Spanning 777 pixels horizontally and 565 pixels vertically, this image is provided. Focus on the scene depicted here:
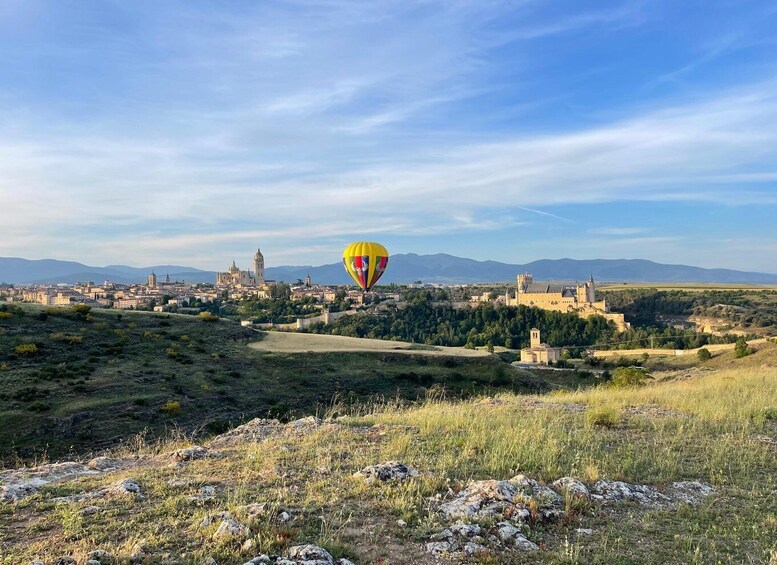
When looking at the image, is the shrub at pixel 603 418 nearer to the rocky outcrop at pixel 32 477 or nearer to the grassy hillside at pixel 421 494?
the grassy hillside at pixel 421 494

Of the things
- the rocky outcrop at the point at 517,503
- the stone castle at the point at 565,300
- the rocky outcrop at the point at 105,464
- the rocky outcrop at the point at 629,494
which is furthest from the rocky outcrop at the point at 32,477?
the stone castle at the point at 565,300

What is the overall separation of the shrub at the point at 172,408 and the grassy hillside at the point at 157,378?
0.05 metres

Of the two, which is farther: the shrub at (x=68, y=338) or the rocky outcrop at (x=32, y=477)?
the shrub at (x=68, y=338)

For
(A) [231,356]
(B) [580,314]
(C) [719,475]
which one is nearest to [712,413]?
(C) [719,475]

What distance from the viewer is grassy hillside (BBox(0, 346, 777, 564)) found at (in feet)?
14.6

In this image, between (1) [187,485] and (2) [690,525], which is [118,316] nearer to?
(1) [187,485]

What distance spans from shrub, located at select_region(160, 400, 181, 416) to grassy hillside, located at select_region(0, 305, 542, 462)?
0.17 feet

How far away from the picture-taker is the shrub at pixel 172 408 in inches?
1063

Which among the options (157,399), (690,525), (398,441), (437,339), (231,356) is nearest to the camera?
(690,525)

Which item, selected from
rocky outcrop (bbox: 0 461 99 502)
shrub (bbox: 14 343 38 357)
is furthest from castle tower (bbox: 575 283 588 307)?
rocky outcrop (bbox: 0 461 99 502)

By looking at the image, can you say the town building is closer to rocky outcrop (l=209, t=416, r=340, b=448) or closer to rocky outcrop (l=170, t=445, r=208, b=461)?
rocky outcrop (l=209, t=416, r=340, b=448)

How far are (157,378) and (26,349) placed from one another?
991 cm

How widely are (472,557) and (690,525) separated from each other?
89.4 inches

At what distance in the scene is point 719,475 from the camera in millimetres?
6297
